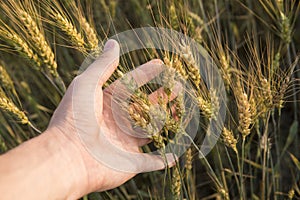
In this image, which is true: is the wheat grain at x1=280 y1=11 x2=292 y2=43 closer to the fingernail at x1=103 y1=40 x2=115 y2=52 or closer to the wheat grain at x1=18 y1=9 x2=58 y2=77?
the fingernail at x1=103 y1=40 x2=115 y2=52

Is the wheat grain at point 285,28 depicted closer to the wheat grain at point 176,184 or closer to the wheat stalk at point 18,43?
Answer: the wheat grain at point 176,184

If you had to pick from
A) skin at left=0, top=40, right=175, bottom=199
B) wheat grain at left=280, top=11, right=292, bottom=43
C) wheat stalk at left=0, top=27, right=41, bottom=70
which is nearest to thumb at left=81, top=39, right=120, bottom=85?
skin at left=0, top=40, right=175, bottom=199

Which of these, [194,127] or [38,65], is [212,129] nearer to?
[194,127]

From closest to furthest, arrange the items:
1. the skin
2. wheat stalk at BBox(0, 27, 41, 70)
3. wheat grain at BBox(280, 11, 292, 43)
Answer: the skin
wheat stalk at BBox(0, 27, 41, 70)
wheat grain at BBox(280, 11, 292, 43)

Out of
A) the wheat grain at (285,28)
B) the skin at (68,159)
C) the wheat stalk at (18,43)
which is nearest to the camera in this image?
the skin at (68,159)

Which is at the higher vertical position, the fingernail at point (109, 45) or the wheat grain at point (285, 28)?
the fingernail at point (109, 45)

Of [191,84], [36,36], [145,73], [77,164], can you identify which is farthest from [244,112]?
[36,36]

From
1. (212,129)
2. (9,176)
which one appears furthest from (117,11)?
(9,176)

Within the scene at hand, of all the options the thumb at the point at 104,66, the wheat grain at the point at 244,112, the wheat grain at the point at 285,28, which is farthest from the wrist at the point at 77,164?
the wheat grain at the point at 285,28
